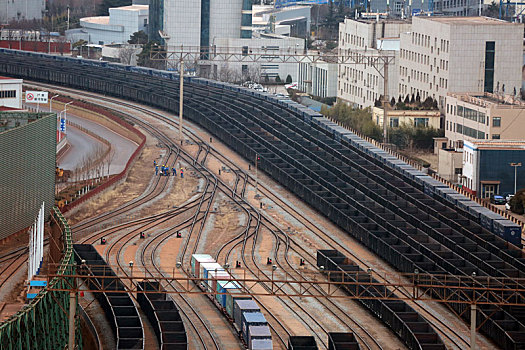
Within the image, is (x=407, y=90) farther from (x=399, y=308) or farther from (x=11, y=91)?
(x=399, y=308)

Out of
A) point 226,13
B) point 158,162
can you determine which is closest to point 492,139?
point 158,162

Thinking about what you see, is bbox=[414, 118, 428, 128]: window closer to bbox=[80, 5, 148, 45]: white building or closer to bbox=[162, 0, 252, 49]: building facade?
bbox=[162, 0, 252, 49]: building facade

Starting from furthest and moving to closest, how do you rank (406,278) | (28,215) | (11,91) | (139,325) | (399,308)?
1. (11,91)
2. (28,215)
3. (406,278)
4. (399,308)
5. (139,325)

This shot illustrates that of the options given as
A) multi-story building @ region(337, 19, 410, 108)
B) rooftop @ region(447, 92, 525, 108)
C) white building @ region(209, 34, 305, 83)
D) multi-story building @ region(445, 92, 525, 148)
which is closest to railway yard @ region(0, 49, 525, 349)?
multi-story building @ region(445, 92, 525, 148)

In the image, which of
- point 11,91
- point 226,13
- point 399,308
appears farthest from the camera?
point 226,13

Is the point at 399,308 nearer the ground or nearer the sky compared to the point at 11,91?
nearer the ground

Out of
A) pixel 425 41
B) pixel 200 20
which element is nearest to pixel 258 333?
pixel 425 41

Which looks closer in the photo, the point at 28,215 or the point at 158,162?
the point at 28,215
